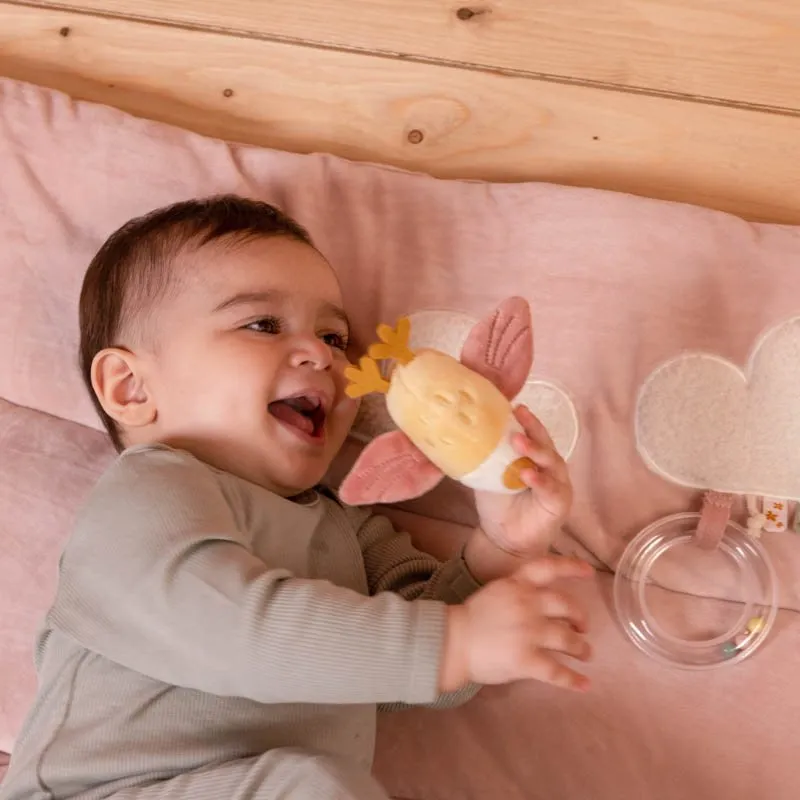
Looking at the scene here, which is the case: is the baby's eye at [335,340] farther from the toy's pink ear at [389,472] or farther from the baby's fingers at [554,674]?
the baby's fingers at [554,674]

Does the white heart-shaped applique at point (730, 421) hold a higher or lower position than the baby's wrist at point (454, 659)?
higher

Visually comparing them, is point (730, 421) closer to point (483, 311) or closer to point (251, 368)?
point (483, 311)

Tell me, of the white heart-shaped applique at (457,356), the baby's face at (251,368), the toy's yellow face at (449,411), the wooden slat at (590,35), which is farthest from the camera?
the wooden slat at (590,35)

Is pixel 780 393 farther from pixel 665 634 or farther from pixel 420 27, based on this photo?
pixel 420 27

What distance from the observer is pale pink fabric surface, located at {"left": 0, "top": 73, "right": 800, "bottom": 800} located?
87 cm

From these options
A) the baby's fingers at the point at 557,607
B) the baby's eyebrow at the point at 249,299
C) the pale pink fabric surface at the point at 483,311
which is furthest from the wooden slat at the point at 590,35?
the baby's fingers at the point at 557,607

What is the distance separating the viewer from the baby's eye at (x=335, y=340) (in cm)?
93

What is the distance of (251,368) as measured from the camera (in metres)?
0.83

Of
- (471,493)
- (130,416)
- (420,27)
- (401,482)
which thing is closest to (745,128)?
(420,27)

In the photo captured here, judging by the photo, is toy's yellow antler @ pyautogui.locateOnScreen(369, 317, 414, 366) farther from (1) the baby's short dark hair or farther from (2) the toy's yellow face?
(1) the baby's short dark hair

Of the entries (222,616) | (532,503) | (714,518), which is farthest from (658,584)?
(222,616)

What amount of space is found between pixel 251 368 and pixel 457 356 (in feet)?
0.77

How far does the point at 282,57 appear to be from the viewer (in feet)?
3.70

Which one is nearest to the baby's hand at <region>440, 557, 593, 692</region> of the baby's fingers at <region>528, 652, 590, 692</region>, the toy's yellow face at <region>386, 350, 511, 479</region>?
the baby's fingers at <region>528, 652, 590, 692</region>
